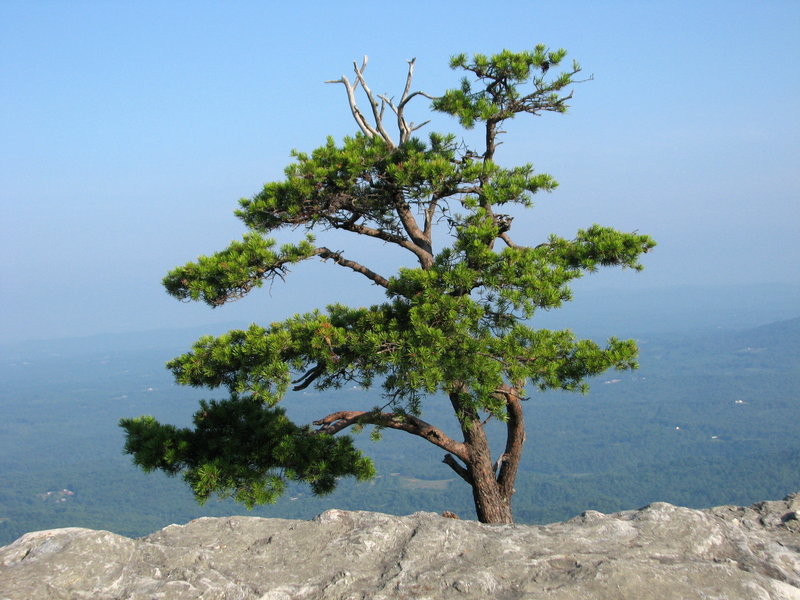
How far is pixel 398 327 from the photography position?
782 cm

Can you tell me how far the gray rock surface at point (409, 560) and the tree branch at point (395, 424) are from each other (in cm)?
370

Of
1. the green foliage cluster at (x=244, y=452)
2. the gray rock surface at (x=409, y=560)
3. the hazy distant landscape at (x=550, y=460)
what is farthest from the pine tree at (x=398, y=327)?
the hazy distant landscape at (x=550, y=460)

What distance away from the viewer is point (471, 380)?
7496 mm

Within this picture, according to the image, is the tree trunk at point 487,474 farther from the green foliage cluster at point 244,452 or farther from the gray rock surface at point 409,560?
the gray rock surface at point 409,560

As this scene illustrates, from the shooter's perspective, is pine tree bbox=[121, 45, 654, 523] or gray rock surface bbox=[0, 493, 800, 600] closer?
gray rock surface bbox=[0, 493, 800, 600]

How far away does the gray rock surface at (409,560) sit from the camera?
3859 millimetres

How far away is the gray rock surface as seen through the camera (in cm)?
386

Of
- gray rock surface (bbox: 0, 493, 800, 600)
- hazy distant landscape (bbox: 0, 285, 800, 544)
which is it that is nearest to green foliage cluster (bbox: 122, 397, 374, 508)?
gray rock surface (bbox: 0, 493, 800, 600)

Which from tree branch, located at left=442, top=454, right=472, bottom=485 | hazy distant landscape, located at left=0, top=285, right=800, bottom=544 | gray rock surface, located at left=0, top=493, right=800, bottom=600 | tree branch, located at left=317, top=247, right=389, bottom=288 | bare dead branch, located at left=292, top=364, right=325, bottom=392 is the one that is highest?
tree branch, located at left=317, top=247, right=389, bottom=288

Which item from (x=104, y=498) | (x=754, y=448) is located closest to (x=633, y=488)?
(x=754, y=448)

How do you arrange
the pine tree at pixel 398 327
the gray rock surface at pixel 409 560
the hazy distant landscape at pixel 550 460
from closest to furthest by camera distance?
1. the gray rock surface at pixel 409 560
2. the pine tree at pixel 398 327
3. the hazy distant landscape at pixel 550 460

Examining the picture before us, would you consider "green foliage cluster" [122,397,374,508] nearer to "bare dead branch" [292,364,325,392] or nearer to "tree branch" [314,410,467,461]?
"tree branch" [314,410,467,461]

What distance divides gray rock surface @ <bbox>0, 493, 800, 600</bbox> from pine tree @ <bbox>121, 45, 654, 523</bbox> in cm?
268

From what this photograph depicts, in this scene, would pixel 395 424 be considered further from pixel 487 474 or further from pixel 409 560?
pixel 409 560
